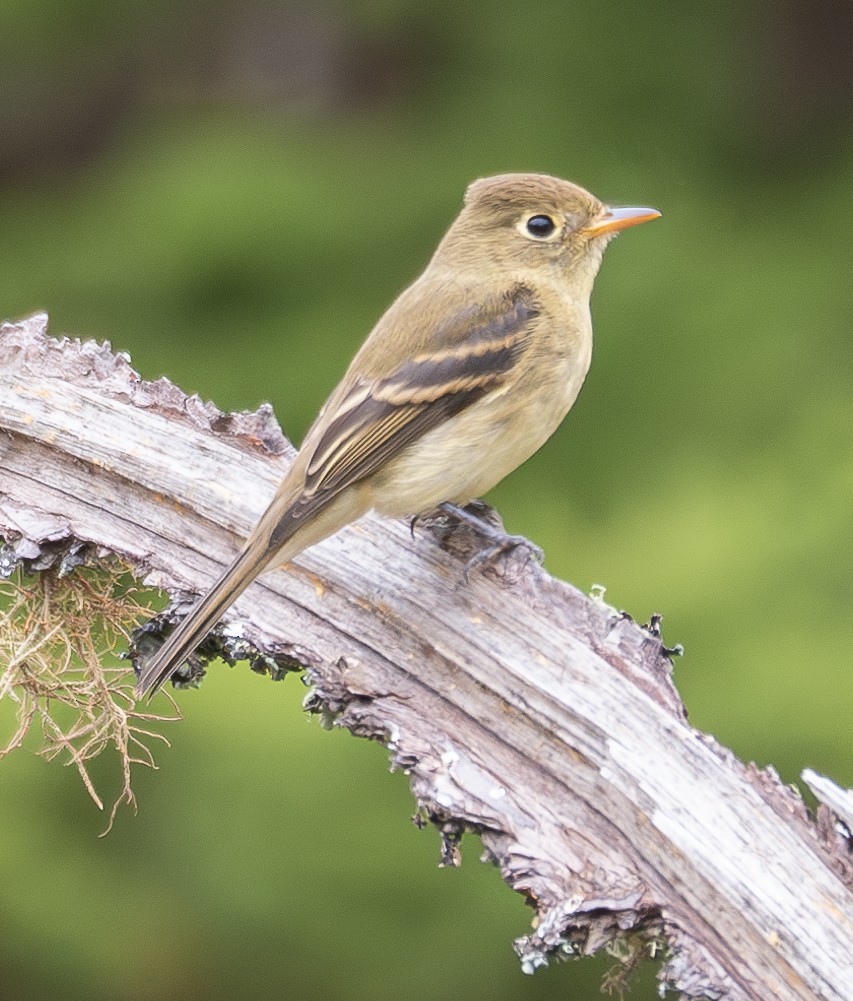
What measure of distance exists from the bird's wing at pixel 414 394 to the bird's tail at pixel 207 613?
0.29 m

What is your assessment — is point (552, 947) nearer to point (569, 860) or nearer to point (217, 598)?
point (569, 860)

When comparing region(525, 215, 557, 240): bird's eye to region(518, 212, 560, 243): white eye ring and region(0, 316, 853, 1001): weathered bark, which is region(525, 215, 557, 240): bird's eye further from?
region(0, 316, 853, 1001): weathered bark

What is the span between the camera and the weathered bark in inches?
130

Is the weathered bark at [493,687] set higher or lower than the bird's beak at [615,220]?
lower

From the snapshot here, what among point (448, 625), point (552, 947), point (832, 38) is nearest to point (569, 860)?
point (552, 947)

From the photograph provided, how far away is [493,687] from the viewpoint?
3.70 m

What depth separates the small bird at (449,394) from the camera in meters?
3.90

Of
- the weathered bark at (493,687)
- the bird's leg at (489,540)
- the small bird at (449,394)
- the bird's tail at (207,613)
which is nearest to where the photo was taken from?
the weathered bark at (493,687)

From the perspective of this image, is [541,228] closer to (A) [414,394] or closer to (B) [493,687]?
(A) [414,394]

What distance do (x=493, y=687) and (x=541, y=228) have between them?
1471 millimetres

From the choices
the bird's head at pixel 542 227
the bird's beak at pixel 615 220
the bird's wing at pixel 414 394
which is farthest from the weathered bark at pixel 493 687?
the bird's beak at pixel 615 220

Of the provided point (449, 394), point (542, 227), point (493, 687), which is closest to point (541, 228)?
point (542, 227)

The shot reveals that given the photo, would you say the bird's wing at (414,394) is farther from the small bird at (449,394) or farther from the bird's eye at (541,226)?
the bird's eye at (541,226)

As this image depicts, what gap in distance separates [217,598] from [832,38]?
16.5 ft
